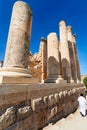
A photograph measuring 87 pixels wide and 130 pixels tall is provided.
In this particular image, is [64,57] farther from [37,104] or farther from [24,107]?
[24,107]

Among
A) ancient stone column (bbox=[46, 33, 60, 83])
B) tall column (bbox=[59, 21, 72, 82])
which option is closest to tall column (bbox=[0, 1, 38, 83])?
ancient stone column (bbox=[46, 33, 60, 83])

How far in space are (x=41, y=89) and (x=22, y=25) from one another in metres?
2.98

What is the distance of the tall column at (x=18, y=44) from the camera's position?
14.0ft

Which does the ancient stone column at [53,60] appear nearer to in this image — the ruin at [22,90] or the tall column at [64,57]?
the tall column at [64,57]

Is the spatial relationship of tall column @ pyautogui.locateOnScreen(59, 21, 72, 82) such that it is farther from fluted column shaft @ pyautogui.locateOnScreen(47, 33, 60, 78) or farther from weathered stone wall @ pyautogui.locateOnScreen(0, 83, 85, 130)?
weathered stone wall @ pyautogui.locateOnScreen(0, 83, 85, 130)

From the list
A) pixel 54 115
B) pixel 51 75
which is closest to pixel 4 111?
pixel 54 115

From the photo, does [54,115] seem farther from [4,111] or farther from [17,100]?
[4,111]

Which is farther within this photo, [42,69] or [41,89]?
[42,69]

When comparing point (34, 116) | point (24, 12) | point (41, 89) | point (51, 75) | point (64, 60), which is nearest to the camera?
point (34, 116)

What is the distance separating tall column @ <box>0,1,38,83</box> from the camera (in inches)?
168

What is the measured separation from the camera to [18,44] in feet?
14.9

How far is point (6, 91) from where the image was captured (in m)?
2.52

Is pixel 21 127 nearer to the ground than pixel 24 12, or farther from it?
nearer to the ground

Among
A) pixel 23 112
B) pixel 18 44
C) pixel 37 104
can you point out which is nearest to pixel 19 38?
pixel 18 44
